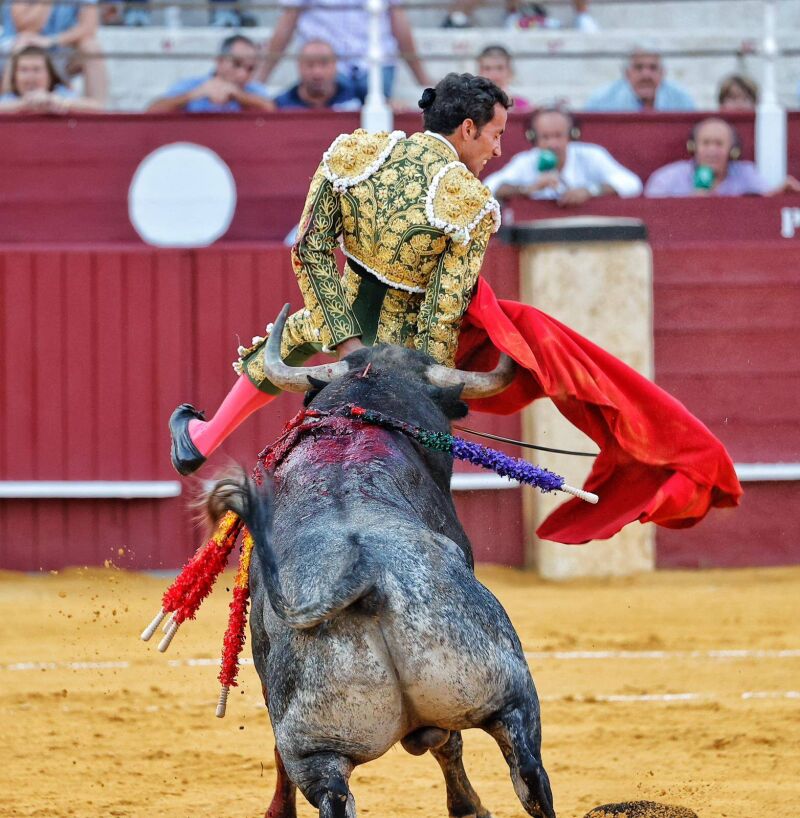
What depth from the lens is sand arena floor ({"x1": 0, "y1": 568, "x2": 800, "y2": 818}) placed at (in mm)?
3758

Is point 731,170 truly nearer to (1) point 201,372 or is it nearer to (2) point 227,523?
(1) point 201,372

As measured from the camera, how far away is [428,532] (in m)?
2.68

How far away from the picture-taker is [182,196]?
7398mm

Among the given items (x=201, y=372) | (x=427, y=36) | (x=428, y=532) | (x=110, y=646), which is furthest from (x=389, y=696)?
(x=427, y=36)

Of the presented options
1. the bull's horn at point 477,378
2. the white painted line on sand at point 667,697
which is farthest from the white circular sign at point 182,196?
the bull's horn at point 477,378

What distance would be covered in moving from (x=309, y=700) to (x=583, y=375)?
1165 mm

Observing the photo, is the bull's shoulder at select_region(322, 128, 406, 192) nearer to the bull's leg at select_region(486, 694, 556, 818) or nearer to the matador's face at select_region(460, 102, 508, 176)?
the matador's face at select_region(460, 102, 508, 176)

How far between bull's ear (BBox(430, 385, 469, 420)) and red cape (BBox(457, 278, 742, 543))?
0.26m

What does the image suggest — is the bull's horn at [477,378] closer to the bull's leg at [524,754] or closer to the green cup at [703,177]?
the bull's leg at [524,754]

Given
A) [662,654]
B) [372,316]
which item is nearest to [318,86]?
[662,654]

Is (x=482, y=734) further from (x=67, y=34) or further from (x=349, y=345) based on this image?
(x=67, y=34)

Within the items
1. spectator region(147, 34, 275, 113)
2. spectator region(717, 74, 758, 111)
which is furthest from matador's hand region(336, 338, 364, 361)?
spectator region(717, 74, 758, 111)

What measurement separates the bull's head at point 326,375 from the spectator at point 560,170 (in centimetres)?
406

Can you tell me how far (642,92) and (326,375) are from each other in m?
5.24
